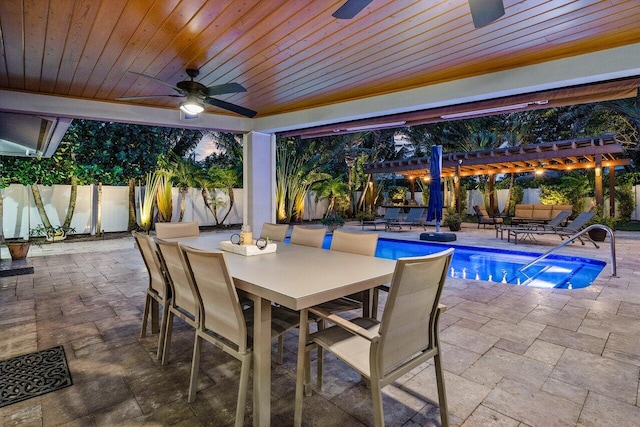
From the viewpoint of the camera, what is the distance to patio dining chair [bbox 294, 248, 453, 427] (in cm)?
142

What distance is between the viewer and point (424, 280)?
155 cm

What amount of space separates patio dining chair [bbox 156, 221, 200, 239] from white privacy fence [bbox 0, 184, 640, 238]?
8046 mm

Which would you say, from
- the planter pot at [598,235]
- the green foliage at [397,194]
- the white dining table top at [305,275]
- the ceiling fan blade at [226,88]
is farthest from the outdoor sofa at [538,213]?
the ceiling fan blade at [226,88]

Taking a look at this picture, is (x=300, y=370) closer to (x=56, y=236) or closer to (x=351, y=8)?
(x=351, y=8)

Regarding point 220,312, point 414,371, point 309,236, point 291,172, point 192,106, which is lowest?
point 414,371

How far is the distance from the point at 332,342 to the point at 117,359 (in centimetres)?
184

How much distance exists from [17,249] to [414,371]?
7.30 m

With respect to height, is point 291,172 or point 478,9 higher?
point 478,9

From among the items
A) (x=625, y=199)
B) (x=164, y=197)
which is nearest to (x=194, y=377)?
(x=164, y=197)

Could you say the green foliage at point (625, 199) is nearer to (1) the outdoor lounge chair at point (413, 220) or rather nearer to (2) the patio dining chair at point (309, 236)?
(1) the outdoor lounge chair at point (413, 220)

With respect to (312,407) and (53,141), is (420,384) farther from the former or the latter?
(53,141)

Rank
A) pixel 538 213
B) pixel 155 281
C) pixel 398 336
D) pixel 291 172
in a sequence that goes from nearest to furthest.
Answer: pixel 398 336
pixel 155 281
pixel 538 213
pixel 291 172

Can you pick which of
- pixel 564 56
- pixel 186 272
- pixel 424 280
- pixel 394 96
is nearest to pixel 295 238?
pixel 186 272

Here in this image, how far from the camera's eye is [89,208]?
32.3 feet
